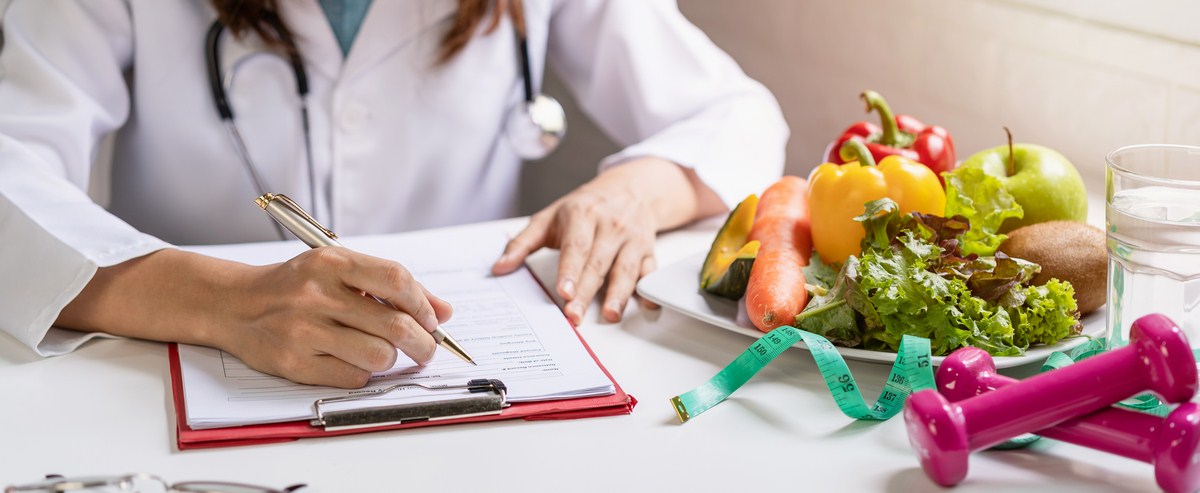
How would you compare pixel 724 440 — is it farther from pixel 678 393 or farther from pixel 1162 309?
pixel 1162 309

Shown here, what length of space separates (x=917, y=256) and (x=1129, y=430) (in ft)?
0.78

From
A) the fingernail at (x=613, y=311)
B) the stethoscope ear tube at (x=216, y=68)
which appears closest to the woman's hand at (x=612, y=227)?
the fingernail at (x=613, y=311)

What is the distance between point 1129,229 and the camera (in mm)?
770

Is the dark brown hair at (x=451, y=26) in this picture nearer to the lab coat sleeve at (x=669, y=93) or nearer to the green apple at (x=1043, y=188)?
the lab coat sleeve at (x=669, y=93)

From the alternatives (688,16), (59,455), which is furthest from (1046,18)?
(59,455)

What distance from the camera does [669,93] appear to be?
4.82 feet

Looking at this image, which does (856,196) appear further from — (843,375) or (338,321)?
(338,321)

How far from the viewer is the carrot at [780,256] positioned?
2.89 feet

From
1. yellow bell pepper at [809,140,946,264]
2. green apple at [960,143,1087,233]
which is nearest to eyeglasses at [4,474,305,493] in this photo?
yellow bell pepper at [809,140,946,264]

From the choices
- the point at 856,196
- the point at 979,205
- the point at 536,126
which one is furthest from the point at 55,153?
the point at 979,205

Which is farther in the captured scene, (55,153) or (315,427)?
(55,153)

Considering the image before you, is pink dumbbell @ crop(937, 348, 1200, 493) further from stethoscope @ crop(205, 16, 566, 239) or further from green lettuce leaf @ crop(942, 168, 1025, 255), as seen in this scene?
stethoscope @ crop(205, 16, 566, 239)

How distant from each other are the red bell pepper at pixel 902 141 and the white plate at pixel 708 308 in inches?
10.5

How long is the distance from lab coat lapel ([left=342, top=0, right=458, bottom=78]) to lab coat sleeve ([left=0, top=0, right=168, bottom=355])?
0.28m
